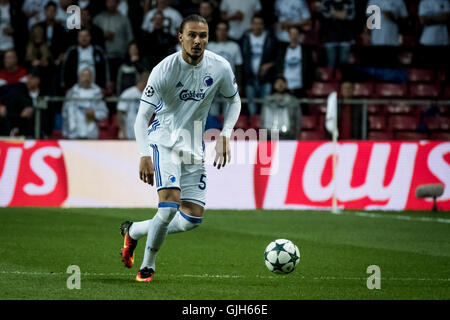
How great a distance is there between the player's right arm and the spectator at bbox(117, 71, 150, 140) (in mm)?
8963

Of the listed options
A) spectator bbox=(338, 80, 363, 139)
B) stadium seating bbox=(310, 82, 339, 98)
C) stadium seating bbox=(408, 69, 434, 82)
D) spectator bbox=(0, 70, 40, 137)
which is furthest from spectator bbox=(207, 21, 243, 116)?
stadium seating bbox=(408, 69, 434, 82)

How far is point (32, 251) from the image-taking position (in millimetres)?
10359

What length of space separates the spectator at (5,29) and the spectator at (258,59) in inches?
193

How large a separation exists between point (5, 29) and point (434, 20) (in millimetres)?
9219

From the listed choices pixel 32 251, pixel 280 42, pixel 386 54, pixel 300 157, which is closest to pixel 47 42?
pixel 280 42

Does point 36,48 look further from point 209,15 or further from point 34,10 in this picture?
point 209,15

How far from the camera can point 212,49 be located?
18.1m

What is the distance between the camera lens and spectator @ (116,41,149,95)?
17884mm

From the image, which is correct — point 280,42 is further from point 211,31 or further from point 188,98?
point 188,98

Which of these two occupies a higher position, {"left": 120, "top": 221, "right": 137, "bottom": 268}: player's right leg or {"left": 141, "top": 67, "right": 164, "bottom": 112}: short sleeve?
{"left": 141, "top": 67, "right": 164, "bottom": 112}: short sleeve

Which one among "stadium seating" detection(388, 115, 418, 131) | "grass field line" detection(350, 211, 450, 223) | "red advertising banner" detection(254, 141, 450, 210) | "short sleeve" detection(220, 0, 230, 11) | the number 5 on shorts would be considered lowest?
"grass field line" detection(350, 211, 450, 223)

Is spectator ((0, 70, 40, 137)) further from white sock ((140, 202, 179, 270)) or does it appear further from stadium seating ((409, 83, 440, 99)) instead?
white sock ((140, 202, 179, 270))

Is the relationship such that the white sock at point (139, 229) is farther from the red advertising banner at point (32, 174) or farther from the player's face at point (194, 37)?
the red advertising banner at point (32, 174)

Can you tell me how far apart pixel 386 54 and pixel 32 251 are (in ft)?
41.1
